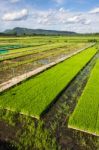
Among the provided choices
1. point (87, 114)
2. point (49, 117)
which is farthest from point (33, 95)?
point (87, 114)

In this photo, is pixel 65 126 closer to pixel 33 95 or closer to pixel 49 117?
pixel 49 117

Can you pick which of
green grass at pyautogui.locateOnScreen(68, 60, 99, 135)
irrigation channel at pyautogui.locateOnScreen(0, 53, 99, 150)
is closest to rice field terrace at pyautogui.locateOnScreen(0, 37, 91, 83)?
irrigation channel at pyautogui.locateOnScreen(0, 53, 99, 150)

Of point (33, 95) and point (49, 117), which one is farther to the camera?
point (33, 95)

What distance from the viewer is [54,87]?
12766 millimetres

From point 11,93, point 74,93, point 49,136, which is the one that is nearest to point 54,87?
point 74,93

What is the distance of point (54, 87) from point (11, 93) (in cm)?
283

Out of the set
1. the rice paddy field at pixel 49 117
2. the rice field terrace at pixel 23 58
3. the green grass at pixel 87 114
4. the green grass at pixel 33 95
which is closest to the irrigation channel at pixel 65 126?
the rice paddy field at pixel 49 117

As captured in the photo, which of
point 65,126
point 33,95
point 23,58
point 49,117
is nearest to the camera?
point 65,126

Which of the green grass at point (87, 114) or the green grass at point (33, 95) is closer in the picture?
the green grass at point (87, 114)

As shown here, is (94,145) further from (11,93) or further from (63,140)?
(11,93)

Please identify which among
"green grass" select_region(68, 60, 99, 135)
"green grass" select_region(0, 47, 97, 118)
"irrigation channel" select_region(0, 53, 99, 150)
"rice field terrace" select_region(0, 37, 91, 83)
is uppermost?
"rice field terrace" select_region(0, 37, 91, 83)

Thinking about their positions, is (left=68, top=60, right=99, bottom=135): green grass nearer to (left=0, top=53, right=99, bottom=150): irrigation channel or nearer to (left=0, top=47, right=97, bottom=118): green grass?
(left=0, top=53, right=99, bottom=150): irrigation channel

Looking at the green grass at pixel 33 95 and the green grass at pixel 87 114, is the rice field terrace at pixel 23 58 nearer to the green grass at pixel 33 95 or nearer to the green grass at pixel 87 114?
the green grass at pixel 33 95

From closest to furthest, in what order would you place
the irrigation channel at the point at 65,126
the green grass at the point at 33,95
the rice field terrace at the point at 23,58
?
the irrigation channel at the point at 65,126 < the green grass at the point at 33,95 < the rice field terrace at the point at 23,58
